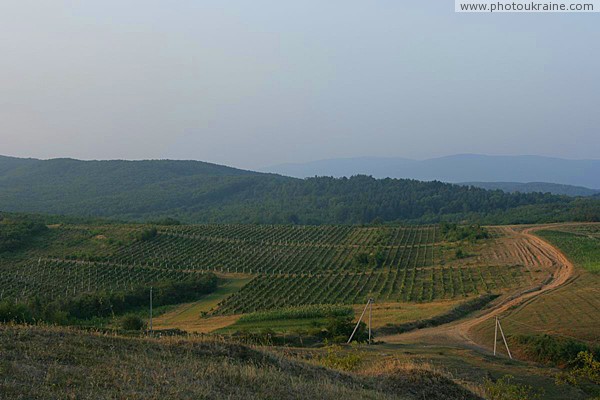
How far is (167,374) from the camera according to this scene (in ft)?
29.3

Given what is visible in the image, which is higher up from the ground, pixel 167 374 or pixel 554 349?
pixel 167 374

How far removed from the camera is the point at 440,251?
62.5m

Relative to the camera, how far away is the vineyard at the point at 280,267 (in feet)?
146

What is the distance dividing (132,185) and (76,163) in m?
28.7

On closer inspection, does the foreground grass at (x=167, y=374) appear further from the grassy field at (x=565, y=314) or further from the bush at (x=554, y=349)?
the grassy field at (x=565, y=314)

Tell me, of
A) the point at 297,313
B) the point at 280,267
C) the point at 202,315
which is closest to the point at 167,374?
the point at 297,313

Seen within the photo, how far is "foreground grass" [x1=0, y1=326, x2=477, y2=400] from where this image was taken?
25.2 ft

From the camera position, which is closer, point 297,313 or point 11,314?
point 11,314

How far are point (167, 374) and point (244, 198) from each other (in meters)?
142

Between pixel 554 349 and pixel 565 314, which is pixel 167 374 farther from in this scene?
pixel 565 314

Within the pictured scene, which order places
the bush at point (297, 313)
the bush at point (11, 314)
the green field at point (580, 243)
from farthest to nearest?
the green field at point (580, 243)
the bush at point (297, 313)
the bush at point (11, 314)

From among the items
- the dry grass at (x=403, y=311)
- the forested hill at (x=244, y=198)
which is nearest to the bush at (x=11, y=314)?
the dry grass at (x=403, y=311)

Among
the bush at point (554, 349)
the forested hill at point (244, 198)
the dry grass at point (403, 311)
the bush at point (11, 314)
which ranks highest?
the forested hill at point (244, 198)

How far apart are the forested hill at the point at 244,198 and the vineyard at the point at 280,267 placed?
36581 mm
